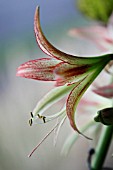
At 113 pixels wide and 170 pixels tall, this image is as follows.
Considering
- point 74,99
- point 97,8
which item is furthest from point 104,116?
point 97,8

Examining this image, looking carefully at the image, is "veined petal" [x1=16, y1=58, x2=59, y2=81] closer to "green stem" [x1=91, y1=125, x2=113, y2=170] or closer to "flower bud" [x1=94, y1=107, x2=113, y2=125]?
"flower bud" [x1=94, y1=107, x2=113, y2=125]

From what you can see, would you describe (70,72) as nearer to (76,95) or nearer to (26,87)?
(76,95)

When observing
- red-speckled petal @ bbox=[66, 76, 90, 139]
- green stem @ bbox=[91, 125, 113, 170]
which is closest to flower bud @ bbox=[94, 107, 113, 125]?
red-speckled petal @ bbox=[66, 76, 90, 139]

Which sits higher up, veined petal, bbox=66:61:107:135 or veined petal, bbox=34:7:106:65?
veined petal, bbox=34:7:106:65

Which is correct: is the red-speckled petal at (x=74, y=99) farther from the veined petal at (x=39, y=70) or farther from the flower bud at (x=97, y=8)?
the flower bud at (x=97, y=8)

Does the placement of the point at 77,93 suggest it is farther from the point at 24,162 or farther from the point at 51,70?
the point at 24,162

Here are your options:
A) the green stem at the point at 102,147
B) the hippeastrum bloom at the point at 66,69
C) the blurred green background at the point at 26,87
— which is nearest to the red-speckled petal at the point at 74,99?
the hippeastrum bloom at the point at 66,69
